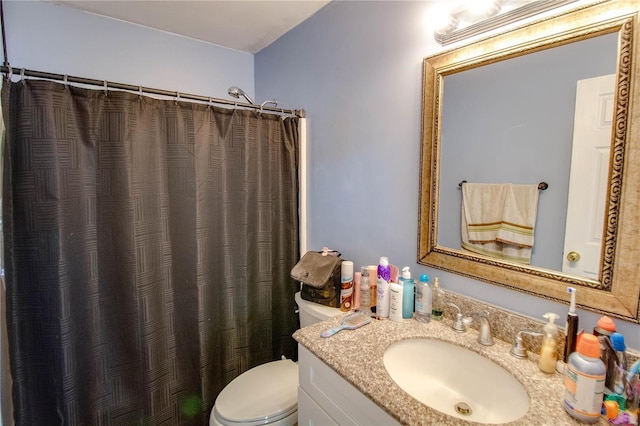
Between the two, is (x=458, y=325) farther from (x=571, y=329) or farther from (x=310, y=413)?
(x=310, y=413)

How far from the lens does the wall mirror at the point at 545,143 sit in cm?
80

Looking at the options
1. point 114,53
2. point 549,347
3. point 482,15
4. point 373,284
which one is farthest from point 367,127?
point 114,53

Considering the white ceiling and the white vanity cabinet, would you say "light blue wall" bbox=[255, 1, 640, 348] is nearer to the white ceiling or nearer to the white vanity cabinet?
the white ceiling

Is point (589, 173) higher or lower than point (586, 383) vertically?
higher

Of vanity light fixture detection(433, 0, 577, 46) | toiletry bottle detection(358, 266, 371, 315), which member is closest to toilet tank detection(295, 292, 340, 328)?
toiletry bottle detection(358, 266, 371, 315)

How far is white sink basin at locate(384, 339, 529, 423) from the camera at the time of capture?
2.95 feet

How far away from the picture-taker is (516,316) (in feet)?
3.32

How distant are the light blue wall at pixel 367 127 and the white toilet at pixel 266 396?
0.37m

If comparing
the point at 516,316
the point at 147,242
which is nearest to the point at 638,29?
the point at 516,316

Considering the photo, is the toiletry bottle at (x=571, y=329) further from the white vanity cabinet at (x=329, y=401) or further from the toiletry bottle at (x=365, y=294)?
the toiletry bottle at (x=365, y=294)

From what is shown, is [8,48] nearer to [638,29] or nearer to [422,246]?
[422,246]

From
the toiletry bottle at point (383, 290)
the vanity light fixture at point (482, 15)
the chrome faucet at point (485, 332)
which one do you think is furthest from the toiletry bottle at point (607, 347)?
the vanity light fixture at point (482, 15)

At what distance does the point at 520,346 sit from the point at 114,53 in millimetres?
2441

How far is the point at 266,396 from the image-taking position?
1.38m
